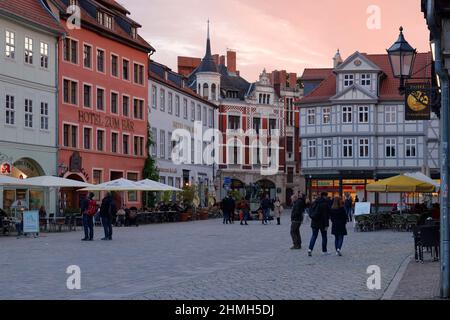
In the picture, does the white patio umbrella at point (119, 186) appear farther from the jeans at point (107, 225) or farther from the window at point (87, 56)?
the jeans at point (107, 225)

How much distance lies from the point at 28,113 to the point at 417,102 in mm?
Answer: 31928

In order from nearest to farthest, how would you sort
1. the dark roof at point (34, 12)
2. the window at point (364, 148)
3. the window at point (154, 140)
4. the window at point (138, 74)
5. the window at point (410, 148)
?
the dark roof at point (34, 12)
the window at point (138, 74)
the window at point (154, 140)
the window at point (410, 148)
the window at point (364, 148)

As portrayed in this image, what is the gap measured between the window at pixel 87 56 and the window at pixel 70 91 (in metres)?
1.75

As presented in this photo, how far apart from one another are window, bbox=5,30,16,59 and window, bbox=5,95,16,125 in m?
2.08

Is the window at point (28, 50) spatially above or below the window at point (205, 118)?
above

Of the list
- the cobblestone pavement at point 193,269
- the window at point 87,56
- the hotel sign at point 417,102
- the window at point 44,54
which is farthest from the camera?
the window at point 87,56

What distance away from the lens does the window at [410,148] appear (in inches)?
2913

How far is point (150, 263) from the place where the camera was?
67.2 ft

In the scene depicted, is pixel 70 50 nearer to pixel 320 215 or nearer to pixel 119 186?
pixel 119 186

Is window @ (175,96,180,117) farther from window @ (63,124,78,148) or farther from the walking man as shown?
the walking man

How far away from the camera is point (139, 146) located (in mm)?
60250

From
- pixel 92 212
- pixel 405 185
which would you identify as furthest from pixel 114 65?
pixel 92 212

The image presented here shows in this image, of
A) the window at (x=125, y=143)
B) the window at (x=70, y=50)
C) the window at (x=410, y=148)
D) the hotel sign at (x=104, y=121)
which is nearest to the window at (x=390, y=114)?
the window at (x=410, y=148)
